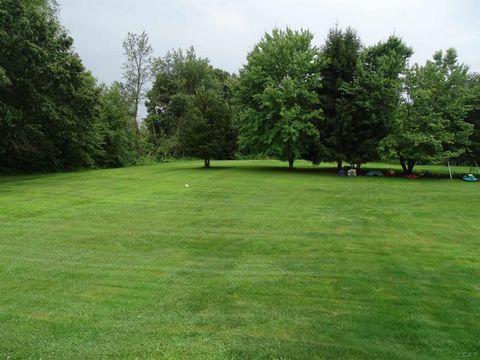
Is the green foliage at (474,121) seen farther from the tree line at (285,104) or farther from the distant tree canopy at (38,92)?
the distant tree canopy at (38,92)

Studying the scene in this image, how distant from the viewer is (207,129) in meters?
28.9

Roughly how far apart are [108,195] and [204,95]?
14888 mm

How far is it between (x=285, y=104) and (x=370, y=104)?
529 cm

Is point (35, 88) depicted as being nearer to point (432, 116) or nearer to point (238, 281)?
point (238, 281)

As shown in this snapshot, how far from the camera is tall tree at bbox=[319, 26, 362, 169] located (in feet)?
87.6

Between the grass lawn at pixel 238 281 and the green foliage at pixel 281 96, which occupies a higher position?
the green foliage at pixel 281 96

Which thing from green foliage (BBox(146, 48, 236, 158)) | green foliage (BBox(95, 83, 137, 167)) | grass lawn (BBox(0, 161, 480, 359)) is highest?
green foliage (BBox(146, 48, 236, 158))

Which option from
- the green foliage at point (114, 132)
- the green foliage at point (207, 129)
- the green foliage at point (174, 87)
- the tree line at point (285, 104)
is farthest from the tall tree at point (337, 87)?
the green foliage at point (174, 87)

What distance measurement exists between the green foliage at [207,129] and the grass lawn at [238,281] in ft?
50.4

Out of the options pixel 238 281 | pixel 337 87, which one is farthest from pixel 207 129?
pixel 238 281

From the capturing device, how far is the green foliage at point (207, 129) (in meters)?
28.8

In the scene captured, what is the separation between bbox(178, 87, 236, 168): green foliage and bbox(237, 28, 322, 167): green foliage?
1.30 m

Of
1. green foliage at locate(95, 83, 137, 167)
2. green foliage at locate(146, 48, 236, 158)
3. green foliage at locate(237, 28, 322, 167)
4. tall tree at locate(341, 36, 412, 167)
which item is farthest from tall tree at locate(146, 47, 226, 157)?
tall tree at locate(341, 36, 412, 167)

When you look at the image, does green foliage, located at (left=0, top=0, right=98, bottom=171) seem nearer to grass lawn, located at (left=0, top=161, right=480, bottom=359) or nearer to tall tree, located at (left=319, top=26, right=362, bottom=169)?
grass lawn, located at (left=0, top=161, right=480, bottom=359)
